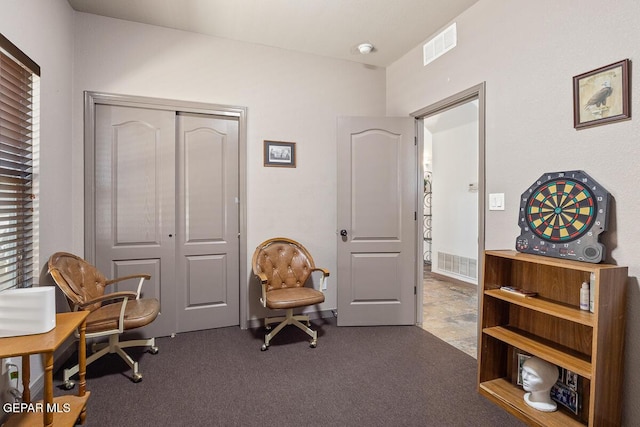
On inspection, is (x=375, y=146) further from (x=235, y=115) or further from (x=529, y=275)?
(x=529, y=275)

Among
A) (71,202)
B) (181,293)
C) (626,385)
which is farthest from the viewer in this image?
(181,293)

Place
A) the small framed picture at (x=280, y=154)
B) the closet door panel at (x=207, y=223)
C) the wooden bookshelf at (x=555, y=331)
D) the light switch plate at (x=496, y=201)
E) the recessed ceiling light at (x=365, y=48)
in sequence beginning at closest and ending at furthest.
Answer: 1. the wooden bookshelf at (x=555, y=331)
2. the light switch plate at (x=496, y=201)
3. the closet door panel at (x=207, y=223)
4. the recessed ceiling light at (x=365, y=48)
5. the small framed picture at (x=280, y=154)

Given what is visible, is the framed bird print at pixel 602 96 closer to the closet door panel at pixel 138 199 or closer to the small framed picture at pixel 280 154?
the small framed picture at pixel 280 154

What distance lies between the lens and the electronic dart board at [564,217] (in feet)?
5.77

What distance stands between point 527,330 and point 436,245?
3726mm

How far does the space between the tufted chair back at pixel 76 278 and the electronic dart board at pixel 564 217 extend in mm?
3057

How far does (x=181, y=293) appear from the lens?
319cm

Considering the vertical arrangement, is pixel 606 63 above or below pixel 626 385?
above

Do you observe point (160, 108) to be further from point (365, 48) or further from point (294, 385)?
point (294, 385)

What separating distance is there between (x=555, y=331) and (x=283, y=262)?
2277mm

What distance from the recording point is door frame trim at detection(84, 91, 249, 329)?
281 centimetres

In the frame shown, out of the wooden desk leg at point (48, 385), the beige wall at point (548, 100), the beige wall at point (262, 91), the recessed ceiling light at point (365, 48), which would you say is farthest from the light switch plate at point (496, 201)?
the wooden desk leg at point (48, 385)

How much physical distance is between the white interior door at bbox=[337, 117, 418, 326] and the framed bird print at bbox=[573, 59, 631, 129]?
1582 millimetres

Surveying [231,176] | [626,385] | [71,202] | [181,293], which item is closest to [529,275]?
[626,385]
